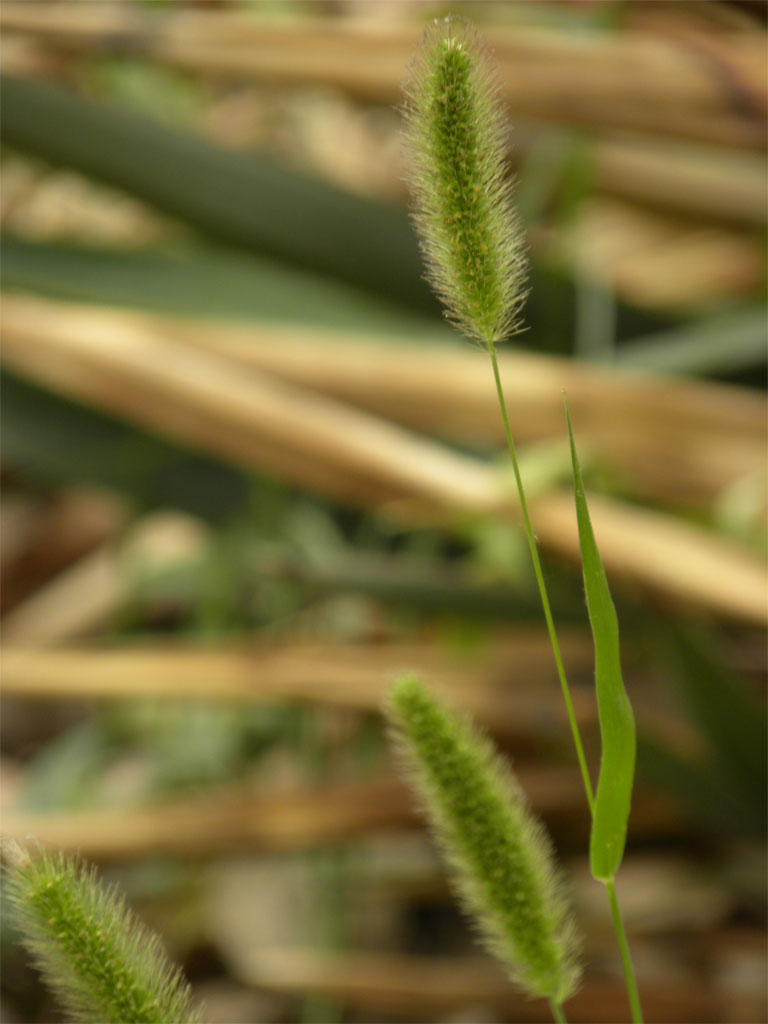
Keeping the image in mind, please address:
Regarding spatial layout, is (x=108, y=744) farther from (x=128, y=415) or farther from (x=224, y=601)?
(x=128, y=415)

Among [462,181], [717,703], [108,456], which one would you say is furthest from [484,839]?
[108,456]

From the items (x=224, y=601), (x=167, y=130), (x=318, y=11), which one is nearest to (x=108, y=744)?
(x=224, y=601)

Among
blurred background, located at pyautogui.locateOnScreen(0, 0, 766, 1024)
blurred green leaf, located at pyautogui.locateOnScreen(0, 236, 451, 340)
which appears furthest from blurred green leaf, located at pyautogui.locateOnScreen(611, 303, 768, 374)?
blurred green leaf, located at pyautogui.locateOnScreen(0, 236, 451, 340)

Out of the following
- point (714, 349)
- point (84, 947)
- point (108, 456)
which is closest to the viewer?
point (84, 947)

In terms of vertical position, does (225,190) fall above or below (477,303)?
below

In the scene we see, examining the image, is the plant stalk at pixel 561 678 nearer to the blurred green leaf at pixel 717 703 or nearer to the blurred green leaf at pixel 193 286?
the blurred green leaf at pixel 717 703

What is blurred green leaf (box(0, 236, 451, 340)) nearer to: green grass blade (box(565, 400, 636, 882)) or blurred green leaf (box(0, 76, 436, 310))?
blurred green leaf (box(0, 76, 436, 310))

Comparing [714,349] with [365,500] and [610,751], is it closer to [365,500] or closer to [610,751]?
[365,500]
